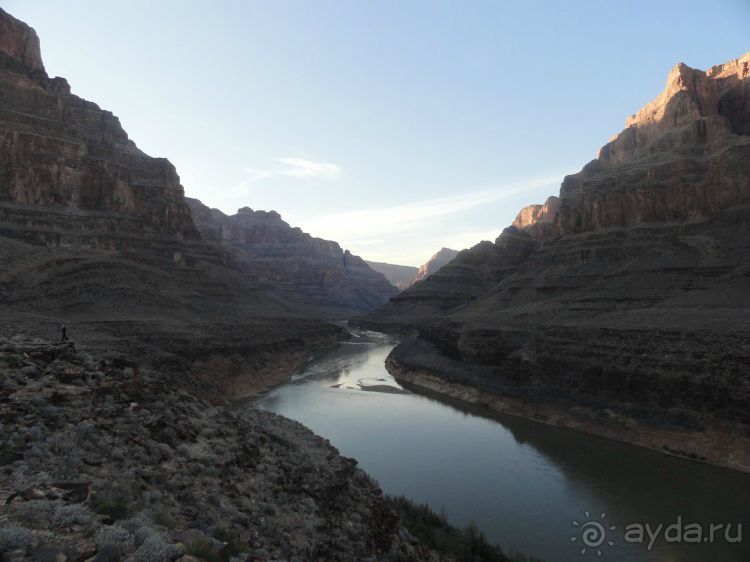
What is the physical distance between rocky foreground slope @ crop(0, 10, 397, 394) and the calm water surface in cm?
1264

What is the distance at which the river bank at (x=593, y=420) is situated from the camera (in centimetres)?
2538

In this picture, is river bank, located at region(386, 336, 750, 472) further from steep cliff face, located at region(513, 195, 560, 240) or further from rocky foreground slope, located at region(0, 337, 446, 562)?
steep cliff face, located at region(513, 195, 560, 240)

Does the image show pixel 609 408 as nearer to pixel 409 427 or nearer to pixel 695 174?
pixel 409 427

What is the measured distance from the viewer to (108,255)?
5712cm

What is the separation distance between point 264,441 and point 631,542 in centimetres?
1305

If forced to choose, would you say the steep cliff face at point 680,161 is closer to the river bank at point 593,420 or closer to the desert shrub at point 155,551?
the river bank at point 593,420

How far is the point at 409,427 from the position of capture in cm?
3262

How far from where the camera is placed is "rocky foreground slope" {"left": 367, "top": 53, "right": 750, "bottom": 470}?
28875mm

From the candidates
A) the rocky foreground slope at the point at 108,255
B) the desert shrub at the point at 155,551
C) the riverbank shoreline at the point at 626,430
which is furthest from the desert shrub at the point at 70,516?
the riverbank shoreline at the point at 626,430

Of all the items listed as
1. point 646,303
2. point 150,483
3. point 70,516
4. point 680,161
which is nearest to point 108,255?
point 150,483

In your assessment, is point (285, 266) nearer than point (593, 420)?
No

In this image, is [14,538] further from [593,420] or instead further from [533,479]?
[593,420]

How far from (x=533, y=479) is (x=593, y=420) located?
423 inches

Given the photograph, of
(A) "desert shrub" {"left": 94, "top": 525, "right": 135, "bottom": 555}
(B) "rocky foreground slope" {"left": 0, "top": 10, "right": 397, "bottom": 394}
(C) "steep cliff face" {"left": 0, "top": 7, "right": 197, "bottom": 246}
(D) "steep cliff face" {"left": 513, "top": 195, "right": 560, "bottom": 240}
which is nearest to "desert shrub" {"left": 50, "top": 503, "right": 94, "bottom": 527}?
(A) "desert shrub" {"left": 94, "top": 525, "right": 135, "bottom": 555}
